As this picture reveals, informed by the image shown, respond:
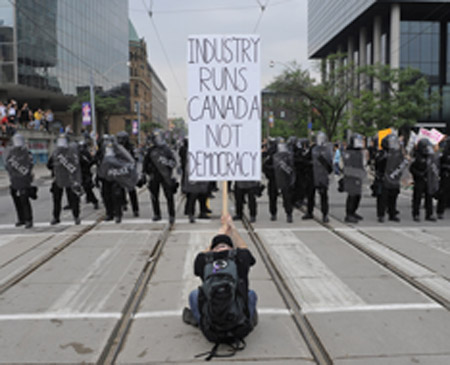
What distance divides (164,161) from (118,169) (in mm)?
1057

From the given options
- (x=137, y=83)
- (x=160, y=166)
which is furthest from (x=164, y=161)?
(x=137, y=83)

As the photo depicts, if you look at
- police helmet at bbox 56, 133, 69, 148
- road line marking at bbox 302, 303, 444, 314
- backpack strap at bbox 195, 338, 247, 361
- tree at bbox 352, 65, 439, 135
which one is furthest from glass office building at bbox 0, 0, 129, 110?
backpack strap at bbox 195, 338, 247, 361

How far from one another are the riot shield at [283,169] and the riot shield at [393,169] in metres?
1.93

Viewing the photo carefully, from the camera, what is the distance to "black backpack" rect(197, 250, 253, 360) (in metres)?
3.56

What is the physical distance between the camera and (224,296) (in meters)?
3.54

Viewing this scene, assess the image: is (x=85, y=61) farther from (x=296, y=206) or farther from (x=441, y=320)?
(x=441, y=320)

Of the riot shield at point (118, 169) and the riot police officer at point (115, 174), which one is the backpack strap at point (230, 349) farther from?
the riot shield at point (118, 169)

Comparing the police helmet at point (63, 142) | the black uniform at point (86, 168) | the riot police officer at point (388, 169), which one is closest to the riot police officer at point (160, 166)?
the police helmet at point (63, 142)

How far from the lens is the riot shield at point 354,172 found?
9.54 metres

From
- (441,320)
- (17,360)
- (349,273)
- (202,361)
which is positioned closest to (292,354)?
(202,361)

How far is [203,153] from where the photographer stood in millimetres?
5270

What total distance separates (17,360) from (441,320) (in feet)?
12.0

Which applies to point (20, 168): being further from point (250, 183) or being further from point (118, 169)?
point (250, 183)

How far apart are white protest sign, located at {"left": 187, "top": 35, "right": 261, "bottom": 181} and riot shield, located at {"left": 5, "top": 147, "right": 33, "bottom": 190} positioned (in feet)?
17.2
